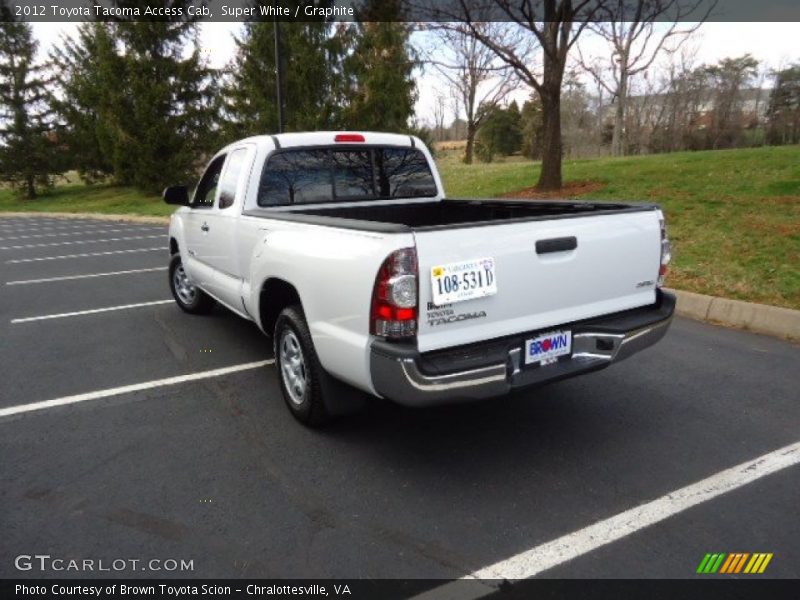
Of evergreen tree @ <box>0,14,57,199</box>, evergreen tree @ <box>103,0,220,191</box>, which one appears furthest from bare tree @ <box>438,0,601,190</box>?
evergreen tree @ <box>0,14,57,199</box>

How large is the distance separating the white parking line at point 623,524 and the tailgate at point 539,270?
1.00 m

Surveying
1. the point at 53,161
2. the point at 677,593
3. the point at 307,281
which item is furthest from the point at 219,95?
the point at 677,593

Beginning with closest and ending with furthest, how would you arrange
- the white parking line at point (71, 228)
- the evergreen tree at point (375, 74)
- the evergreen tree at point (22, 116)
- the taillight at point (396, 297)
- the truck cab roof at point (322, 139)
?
the taillight at point (396, 297) < the truck cab roof at point (322, 139) < the white parking line at point (71, 228) < the evergreen tree at point (375, 74) < the evergreen tree at point (22, 116)

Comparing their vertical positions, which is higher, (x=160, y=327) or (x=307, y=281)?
(x=307, y=281)

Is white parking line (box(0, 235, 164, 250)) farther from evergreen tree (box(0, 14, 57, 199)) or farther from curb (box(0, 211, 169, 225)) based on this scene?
evergreen tree (box(0, 14, 57, 199))

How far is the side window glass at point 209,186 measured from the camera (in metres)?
5.34

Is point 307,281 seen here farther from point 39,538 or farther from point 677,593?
point 677,593

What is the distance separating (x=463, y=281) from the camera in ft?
9.10

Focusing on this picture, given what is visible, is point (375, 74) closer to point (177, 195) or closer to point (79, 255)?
point (79, 255)

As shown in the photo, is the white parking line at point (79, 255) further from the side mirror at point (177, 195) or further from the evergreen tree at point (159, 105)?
the evergreen tree at point (159, 105)

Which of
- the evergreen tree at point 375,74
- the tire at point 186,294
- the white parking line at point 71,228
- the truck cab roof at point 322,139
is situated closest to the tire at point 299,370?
the truck cab roof at point 322,139

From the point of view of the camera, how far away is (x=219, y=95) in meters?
28.0

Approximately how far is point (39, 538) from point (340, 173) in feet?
10.8

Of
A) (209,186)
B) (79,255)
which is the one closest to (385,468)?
(209,186)
